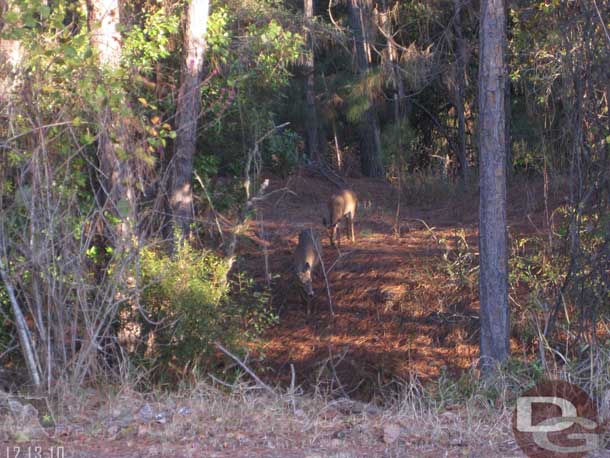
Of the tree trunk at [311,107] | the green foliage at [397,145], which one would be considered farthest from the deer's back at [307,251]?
the tree trunk at [311,107]

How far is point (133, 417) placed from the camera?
6.53 metres

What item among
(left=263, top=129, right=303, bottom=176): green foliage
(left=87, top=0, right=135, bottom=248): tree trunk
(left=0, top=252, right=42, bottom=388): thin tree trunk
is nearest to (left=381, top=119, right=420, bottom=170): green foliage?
(left=263, top=129, right=303, bottom=176): green foliage

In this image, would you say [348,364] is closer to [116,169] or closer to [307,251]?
[307,251]

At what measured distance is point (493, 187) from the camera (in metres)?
9.34

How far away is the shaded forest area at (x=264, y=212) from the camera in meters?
7.46

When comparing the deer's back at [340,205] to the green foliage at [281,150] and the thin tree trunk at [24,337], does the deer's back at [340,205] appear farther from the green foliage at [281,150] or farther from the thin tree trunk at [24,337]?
the thin tree trunk at [24,337]

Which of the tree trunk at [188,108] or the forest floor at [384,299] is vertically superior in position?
the tree trunk at [188,108]

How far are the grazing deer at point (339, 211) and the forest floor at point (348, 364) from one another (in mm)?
304

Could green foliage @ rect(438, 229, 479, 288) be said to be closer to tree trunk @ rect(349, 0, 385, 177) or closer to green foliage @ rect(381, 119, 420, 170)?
green foliage @ rect(381, 119, 420, 170)

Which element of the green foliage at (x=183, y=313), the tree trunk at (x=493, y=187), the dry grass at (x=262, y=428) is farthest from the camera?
the green foliage at (x=183, y=313)

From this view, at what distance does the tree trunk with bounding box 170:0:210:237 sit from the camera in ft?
40.3

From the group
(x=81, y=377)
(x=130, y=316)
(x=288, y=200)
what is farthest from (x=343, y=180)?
(x=81, y=377)

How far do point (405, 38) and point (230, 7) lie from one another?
9281 millimetres

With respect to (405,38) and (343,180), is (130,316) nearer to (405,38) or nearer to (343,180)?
(343,180)
